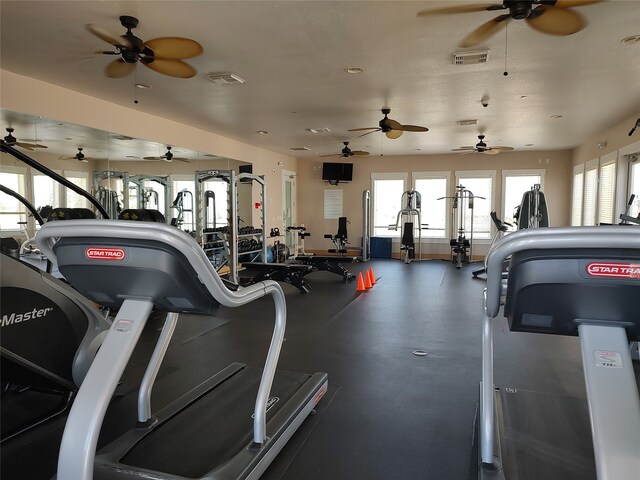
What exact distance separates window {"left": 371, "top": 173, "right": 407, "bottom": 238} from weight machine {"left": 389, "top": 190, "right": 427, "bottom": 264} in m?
0.25

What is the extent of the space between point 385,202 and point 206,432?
9.39m

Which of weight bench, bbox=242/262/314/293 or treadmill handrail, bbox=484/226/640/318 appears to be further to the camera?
weight bench, bbox=242/262/314/293

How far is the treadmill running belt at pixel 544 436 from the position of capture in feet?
6.22

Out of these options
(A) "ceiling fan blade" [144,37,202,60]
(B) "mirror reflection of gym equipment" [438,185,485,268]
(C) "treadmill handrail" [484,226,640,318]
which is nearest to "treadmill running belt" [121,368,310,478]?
(C) "treadmill handrail" [484,226,640,318]

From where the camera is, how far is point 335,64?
12.9 ft

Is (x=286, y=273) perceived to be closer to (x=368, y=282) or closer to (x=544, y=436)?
(x=368, y=282)

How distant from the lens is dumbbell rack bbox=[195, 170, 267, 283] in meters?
6.29

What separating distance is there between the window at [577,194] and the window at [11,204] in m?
9.36

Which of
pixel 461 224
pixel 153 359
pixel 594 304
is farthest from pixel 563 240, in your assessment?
pixel 461 224

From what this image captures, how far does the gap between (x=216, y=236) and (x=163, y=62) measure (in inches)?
168

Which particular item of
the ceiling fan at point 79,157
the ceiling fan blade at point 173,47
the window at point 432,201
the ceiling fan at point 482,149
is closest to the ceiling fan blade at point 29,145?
the ceiling fan at point 79,157

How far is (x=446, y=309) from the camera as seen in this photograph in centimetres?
521

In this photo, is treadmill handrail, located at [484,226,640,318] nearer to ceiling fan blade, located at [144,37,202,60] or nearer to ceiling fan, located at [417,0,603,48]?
ceiling fan, located at [417,0,603,48]

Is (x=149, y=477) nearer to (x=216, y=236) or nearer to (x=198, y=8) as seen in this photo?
(x=198, y=8)
